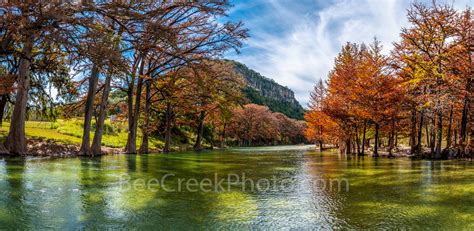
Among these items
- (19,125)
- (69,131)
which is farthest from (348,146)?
(19,125)

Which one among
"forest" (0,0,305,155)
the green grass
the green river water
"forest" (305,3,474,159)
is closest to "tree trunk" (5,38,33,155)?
"forest" (0,0,305,155)

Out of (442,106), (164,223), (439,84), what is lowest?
(164,223)

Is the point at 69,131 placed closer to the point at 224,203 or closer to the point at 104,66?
the point at 104,66

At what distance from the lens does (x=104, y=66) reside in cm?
1229

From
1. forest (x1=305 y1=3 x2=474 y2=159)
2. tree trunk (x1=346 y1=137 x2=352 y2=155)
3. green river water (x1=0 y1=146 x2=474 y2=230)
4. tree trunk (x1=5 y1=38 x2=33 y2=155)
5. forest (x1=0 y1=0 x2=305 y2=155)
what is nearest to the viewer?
green river water (x1=0 y1=146 x2=474 y2=230)

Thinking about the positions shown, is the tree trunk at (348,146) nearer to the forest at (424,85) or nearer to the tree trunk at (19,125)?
the forest at (424,85)

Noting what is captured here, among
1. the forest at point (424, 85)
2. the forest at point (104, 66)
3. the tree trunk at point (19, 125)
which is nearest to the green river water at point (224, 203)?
the forest at point (104, 66)

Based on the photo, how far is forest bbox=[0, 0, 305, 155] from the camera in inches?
428

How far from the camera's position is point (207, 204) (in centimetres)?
761

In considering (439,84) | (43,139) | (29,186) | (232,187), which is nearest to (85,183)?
(29,186)

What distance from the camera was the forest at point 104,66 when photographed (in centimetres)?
1087

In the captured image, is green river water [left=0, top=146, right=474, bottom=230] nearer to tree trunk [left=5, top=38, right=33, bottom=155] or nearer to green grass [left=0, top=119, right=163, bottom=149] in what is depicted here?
tree trunk [left=5, top=38, right=33, bottom=155]

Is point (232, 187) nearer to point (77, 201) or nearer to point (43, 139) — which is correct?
point (77, 201)

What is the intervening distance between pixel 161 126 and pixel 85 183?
3777cm
